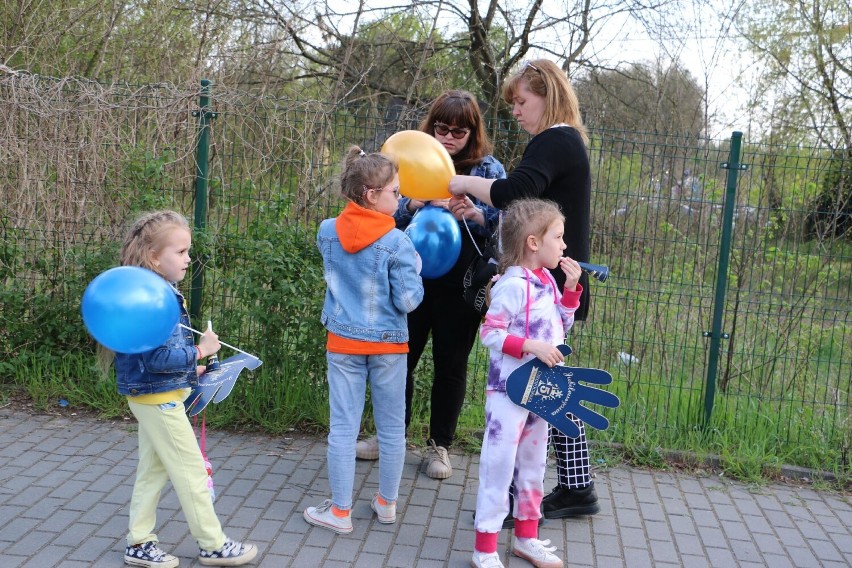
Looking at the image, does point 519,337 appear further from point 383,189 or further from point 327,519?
point 327,519

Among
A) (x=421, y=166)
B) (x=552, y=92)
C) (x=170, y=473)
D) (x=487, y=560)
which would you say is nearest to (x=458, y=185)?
(x=421, y=166)

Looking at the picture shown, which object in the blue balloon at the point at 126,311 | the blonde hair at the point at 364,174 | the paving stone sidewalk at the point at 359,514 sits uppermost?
the blonde hair at the point at 364,174

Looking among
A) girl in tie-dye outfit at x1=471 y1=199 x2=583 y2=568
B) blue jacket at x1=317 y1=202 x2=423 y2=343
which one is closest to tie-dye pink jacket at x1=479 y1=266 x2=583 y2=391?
girl in tie-dye outfit at x1=471 y1=199 x2=583 y2=568

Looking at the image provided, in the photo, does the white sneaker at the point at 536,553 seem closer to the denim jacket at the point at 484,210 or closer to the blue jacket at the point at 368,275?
the blue jacket at the point at 368,275

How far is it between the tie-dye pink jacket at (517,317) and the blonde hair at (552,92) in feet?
2.42

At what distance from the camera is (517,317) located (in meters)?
3.27

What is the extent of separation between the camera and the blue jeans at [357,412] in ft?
11.9

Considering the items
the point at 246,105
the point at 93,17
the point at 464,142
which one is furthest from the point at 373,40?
the point at 464,142

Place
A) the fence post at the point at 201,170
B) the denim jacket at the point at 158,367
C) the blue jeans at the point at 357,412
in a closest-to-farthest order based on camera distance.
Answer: the denim jacket at the point at 158,367
the blue jeans at the point at 357,412
the fence post at the point at 201,170

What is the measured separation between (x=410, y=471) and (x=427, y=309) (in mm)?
931

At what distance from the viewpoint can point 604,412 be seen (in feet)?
16.8

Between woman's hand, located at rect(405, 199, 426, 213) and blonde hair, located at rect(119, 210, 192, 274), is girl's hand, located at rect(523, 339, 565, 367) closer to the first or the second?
woman's hand, located at rect(405, 199, 426, 213)

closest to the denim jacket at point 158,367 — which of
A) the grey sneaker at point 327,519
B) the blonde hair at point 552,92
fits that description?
the grey sneaker at point 327,519

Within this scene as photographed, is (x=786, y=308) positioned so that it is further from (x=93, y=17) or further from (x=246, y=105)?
(x=93, y=17)
